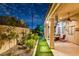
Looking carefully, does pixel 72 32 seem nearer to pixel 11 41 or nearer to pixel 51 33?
pixel 51 33

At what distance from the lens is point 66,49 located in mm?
4281

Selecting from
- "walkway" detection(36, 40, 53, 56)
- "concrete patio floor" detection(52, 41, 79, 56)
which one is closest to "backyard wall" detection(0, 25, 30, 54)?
"walkway" detection(36, 40, 53, 56)

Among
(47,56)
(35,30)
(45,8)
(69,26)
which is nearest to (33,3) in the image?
(45,8)

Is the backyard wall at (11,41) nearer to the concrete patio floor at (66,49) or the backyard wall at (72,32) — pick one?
the concrete patio floor at (66,49)

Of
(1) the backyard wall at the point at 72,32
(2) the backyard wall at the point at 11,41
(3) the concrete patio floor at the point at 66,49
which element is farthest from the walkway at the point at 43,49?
(1) the backyard wall at the point at 72,32

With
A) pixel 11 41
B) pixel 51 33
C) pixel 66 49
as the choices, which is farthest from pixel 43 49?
pixel 11 41

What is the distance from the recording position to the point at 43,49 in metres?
4.33

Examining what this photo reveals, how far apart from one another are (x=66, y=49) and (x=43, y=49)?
1.85 feet

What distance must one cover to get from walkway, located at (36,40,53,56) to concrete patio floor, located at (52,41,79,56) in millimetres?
134

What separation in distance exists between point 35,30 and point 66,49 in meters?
0.89

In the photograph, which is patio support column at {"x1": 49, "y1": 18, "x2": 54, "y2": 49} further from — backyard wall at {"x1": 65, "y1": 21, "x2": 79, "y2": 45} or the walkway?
backyard wall at {"x1": 65, "y1": 21, "x2": 79, "y2": 45}

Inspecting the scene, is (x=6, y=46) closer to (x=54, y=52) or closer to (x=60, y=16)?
(x=54, y=52)

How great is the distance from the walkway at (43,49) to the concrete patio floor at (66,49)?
0.13 meters

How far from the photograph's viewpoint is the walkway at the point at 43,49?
4.29 metres
